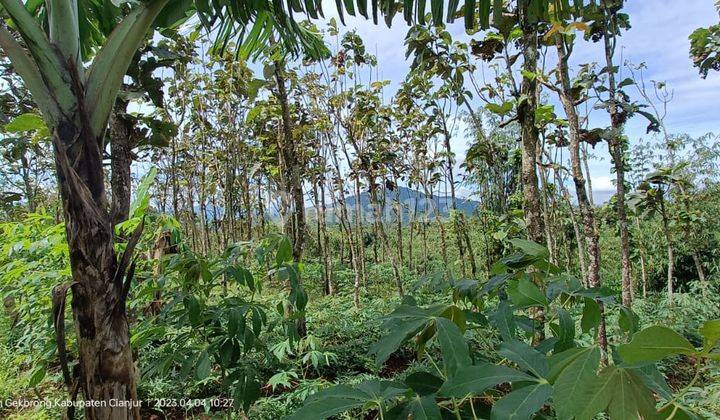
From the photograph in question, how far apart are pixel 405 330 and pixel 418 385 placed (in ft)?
0.37

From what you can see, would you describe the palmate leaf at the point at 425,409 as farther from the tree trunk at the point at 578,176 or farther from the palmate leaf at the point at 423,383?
the tree trunk at the point at 578,176

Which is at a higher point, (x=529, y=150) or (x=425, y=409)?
(x=529, y=150)

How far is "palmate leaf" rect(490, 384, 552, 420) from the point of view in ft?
1.71

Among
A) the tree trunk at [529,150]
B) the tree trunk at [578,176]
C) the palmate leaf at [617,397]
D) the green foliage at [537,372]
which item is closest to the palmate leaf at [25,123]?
the green foliage at [537,372]

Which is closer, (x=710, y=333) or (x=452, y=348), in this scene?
(x=710, y=333)

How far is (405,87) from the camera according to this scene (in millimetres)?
7559

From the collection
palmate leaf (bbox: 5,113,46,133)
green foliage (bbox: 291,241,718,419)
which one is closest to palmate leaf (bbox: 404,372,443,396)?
green foliage (bbox: 291,241,718,419)

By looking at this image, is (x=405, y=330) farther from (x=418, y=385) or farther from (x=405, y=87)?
(x=405, y=87)

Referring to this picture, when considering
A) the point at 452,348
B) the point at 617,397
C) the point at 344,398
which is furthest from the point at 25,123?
the point at 617,397

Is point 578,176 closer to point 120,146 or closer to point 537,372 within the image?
point 537,372

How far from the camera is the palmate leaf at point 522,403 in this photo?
1.71ft

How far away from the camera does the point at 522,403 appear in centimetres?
55

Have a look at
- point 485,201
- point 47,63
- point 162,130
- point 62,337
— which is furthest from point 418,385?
point 485,201

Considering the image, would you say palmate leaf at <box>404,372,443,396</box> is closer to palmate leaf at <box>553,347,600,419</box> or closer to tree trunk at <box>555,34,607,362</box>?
palmate leaf at <box>553,347,600,419</box>
